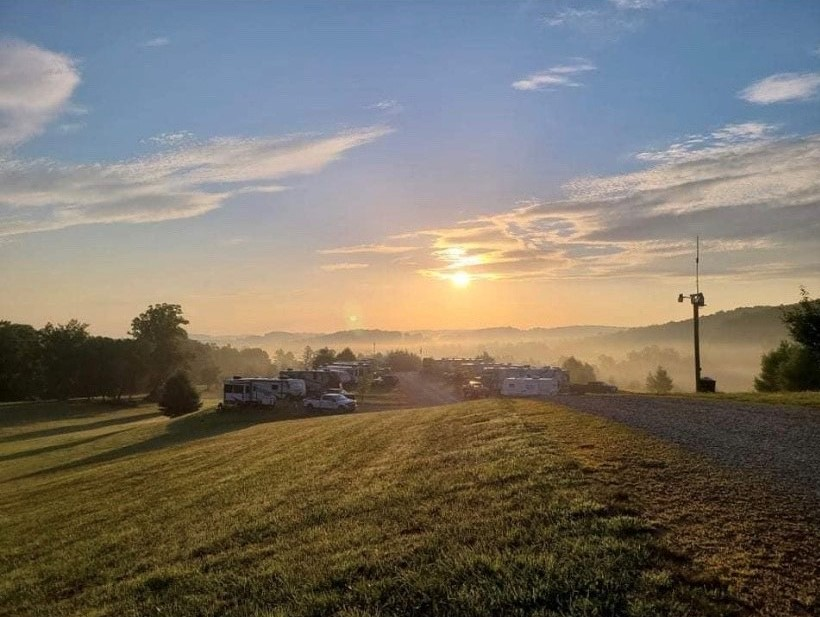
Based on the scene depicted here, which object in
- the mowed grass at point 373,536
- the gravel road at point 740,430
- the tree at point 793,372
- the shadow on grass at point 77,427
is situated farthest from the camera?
the shadow on grass at point 77,427

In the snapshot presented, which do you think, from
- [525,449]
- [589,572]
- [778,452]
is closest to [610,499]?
[589,572]

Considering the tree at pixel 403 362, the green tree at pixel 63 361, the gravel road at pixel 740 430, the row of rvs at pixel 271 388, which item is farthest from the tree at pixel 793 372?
the tree at pixel 403 362

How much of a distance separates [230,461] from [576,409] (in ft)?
45.9

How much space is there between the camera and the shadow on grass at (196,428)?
36.3m

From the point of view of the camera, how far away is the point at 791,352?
164 ft

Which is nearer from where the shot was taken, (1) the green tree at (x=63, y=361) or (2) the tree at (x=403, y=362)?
(1) the green tree at (x=63, y=361)

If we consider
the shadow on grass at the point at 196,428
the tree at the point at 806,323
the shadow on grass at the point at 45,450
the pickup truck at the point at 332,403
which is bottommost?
the shadow on grass at the point at 45,450

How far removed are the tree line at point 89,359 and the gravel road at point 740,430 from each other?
85.3 metres

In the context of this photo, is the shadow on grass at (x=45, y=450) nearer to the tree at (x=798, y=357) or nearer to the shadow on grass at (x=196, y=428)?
the shadow on grass at (x=196, y=428)

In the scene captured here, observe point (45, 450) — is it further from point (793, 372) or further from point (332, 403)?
point (793, 372)

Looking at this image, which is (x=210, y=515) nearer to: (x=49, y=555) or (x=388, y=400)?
(x=49, y=555)

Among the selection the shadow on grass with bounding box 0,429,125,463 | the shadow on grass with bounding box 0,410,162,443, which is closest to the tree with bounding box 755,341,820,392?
the shadow on grass with bounding box 0,429,125,463

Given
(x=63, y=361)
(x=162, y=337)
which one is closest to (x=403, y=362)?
(x=162, y=337)

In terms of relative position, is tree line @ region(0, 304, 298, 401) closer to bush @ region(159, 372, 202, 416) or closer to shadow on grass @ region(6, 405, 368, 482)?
bush @ region(159, 372, 202, 416)
